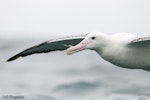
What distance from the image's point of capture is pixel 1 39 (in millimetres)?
2898

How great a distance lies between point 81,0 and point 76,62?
366 millimetres

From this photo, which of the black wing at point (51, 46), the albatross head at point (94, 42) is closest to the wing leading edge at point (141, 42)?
the albatross head at point (94, 42)

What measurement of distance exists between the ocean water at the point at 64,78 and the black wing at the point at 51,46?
0.04m

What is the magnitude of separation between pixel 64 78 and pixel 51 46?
19 cm

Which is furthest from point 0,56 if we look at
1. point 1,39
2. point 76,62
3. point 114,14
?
point 114,14

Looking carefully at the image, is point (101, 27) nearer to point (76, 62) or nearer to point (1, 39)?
point (76, 62)

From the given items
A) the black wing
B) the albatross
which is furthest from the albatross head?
the black wing

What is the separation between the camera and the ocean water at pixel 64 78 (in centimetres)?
282

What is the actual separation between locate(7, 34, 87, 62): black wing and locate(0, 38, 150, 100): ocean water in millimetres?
38

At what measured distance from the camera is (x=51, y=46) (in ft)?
9.45

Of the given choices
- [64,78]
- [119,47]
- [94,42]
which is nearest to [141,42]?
[119,47]

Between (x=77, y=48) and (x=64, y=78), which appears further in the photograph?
(x=64, y=78)

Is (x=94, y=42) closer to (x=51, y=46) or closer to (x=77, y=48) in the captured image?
(x=77, y=48)

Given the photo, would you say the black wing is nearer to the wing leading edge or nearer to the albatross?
the albatross
